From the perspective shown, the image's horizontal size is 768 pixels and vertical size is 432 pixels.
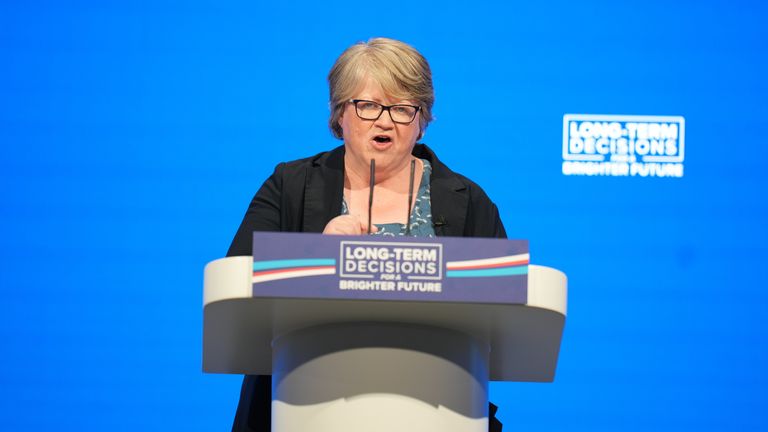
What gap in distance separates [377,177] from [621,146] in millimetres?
987

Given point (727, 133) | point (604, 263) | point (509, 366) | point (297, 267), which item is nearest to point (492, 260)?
point (297, 267)

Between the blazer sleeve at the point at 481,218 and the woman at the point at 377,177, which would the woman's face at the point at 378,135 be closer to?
the woman at the point at 377,177

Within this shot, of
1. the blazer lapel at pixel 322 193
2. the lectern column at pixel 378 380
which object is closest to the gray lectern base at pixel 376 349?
the lectern column at pixel 378 380

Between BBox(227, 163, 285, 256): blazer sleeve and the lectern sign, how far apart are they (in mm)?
762

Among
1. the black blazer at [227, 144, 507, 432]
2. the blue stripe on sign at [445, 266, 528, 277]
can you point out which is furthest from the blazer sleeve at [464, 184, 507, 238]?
the blue stripe on sign at [445, 266, 528, 277]

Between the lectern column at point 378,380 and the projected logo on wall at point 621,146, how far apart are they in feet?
5.25

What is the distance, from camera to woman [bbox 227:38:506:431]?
2.35 meters

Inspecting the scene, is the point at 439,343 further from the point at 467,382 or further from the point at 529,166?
the point at 529,166

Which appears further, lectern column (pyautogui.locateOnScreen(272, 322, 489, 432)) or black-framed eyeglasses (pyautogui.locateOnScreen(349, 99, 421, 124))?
black-framed eyeglasses (pyautogui.locateOnScreen(349, 99, 421, 124))

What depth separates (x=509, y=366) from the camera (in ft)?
6.54

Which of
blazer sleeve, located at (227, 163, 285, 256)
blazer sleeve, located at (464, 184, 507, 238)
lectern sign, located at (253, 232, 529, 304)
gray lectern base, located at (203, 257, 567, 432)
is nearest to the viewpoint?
lectern sign, located at (253, 232, 529, 304)

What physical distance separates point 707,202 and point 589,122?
407mm

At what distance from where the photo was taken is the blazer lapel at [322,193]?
2.37 m

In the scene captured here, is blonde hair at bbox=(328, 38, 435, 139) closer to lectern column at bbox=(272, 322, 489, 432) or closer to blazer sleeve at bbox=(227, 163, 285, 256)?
blazer sleeve at bbox=(227, 163, 285, 256)
